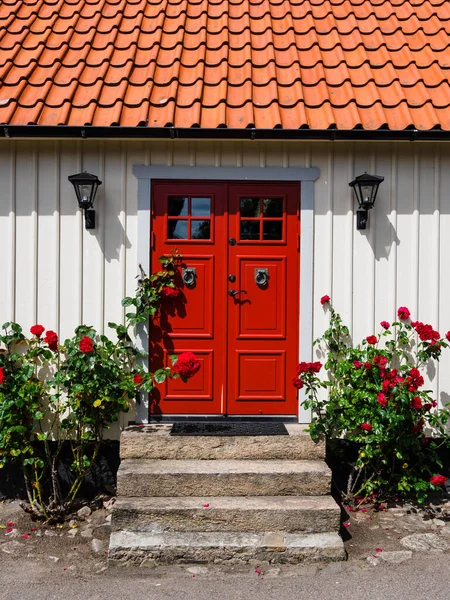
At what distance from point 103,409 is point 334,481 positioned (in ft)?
6.98

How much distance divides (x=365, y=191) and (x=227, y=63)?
1.89 m

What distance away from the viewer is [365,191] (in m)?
4.61

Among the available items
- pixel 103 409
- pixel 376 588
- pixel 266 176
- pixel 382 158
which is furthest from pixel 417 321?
pixel 103 409

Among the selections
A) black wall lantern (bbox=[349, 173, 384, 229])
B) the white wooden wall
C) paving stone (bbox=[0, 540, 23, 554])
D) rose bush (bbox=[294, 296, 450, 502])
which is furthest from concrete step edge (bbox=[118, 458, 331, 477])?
black wall lantern (bbox=[349, 173, 384, 229])

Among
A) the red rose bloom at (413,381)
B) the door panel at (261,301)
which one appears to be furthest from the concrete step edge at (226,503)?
the door panel at (261,301)

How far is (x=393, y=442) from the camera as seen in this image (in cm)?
443

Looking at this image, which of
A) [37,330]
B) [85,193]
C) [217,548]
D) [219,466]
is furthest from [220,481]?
[85,193]

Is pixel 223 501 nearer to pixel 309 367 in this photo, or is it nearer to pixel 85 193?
pixel 309 367

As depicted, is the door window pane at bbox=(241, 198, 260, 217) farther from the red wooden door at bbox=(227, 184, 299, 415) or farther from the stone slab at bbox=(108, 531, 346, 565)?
the stone slab at bbox=(108, 531, 346, 565)

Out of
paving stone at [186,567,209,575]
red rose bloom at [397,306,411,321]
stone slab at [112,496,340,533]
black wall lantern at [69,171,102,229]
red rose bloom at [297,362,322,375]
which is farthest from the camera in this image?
red rose bloom at [397,306,411,321]

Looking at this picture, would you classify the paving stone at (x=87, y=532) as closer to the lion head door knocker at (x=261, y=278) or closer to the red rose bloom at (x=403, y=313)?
the lion head door knocker at (x=261, y=278)

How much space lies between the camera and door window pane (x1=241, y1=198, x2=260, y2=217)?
4.89 metres

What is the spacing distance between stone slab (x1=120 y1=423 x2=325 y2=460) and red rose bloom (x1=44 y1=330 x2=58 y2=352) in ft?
3.07

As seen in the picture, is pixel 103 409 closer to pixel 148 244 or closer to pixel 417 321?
pixel 148 244
